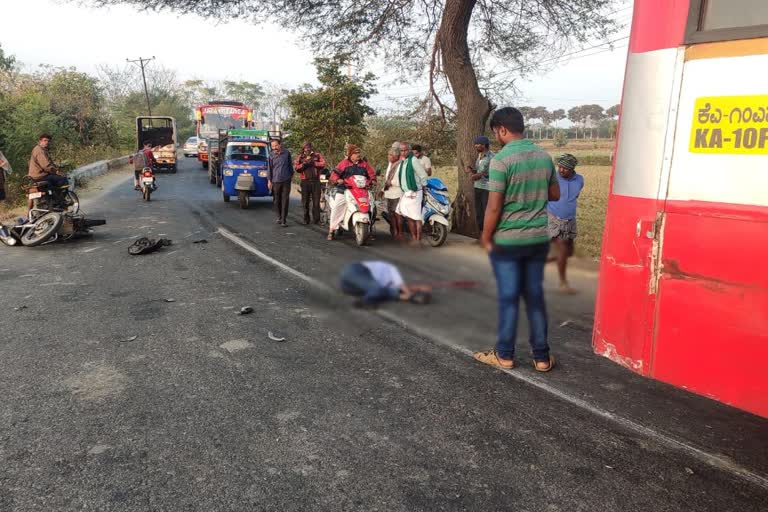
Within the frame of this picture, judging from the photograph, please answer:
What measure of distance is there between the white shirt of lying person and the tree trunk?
31.4ft

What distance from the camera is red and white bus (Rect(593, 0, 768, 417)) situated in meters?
2.18

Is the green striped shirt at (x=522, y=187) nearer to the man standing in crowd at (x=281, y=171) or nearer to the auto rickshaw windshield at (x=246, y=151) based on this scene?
the man standing in crowd at (x=281, y=171)

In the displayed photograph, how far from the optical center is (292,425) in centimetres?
340

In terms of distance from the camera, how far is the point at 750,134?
7.13ft

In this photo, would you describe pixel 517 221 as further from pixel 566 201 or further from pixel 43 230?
pixel 43 230

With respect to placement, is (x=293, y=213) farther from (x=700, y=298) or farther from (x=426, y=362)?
(x=700, y=298)

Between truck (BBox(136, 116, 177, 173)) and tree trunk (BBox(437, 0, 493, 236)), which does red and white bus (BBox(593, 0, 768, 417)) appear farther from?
truck (BBox(136, 116, 177, 173))

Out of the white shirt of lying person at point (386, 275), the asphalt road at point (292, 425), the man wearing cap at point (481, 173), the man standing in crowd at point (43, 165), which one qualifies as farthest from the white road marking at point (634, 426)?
the man standing in crowd at point (43, 165)

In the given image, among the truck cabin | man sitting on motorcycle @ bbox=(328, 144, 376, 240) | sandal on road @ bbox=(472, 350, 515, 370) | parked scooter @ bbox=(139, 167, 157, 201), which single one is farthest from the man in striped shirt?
the truck cabin

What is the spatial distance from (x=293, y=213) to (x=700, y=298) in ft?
40.9

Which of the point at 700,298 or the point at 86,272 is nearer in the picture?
the point at 700,298

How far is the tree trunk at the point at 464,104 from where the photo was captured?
36.5 feet

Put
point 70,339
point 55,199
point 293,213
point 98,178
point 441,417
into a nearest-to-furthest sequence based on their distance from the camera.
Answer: point 441,417 < point 70,339 < point 55,199 < point 293,213 < point 98,178

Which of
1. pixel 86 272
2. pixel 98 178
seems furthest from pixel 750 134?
pixel 98 178
